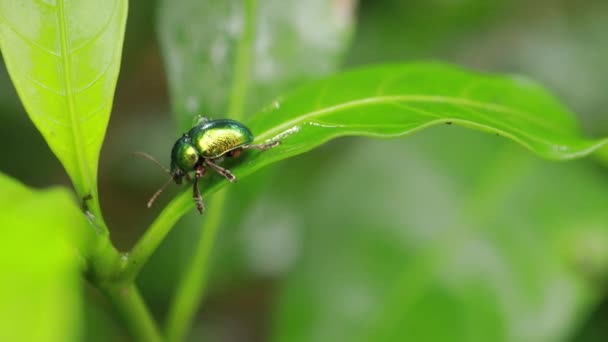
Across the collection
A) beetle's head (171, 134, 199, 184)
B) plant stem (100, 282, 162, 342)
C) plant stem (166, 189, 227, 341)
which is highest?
beetle's head (171, 134, 199, 184)

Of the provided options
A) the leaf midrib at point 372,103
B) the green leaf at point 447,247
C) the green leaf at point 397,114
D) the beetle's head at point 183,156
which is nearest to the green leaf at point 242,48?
the beetle's head at point 183,156

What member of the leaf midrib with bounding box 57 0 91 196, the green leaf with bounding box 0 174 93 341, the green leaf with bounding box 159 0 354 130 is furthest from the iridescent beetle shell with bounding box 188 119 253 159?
the green leaf with bounding box 0 174 93 341

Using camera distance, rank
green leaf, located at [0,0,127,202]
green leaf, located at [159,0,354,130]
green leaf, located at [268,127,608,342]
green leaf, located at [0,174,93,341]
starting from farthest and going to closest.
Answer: green leaf, located at [268,127,608,342]
green leaf, located at [159,0,354,130]
green leaf, located at [0,0,127,202]
green leaf, located at [0,174,93,341]

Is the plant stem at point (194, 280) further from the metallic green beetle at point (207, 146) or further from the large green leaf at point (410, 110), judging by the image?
the large green leaf at point (410, 110)

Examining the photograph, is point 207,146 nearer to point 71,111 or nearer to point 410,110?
point 71,111

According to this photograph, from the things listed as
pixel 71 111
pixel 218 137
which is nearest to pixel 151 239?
pixel 71 111

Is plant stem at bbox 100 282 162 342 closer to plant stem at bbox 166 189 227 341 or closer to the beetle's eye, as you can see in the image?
plant stem at bbox 166 189 227 341

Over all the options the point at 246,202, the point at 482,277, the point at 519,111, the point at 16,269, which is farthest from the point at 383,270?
the point at 16,269
